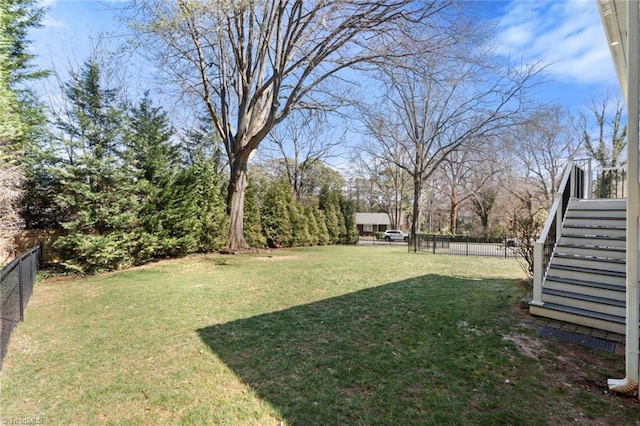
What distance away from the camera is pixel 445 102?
61.7 ft

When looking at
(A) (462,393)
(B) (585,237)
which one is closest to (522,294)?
(B) (585,237)

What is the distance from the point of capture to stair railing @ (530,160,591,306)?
178 inches

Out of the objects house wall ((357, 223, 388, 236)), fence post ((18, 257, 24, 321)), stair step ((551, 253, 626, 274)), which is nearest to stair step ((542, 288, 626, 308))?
stair step ((551, 253, 626, 274))

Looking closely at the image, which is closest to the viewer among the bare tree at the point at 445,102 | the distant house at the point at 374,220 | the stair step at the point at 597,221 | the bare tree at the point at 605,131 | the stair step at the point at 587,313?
the stair step at the point at 587,313

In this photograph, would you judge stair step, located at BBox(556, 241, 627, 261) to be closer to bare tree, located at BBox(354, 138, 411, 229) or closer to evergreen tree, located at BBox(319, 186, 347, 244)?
evergreen tree, located at BBox(319, 186, 347, 244)

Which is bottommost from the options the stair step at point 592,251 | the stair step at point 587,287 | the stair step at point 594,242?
the stair step at point 587,287

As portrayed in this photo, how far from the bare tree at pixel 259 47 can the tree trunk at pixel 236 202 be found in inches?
1.6

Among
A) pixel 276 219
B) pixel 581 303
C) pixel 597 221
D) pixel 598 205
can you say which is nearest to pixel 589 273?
pixel 581 303

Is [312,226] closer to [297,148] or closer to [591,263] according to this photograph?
[297,148]

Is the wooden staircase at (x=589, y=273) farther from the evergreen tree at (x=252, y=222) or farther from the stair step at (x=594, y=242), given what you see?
the evergreen tree at (x=252, y=222)

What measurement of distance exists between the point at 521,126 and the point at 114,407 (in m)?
19.4

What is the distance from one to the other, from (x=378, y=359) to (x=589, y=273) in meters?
3.92

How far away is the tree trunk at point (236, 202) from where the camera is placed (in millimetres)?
12406

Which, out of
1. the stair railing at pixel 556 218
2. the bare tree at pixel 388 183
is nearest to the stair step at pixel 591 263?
the stair railing at pixel 556 218
